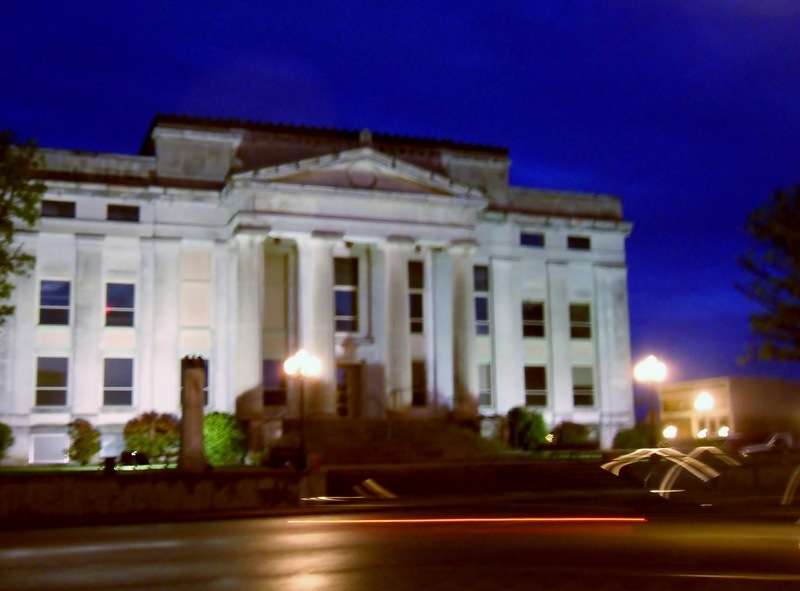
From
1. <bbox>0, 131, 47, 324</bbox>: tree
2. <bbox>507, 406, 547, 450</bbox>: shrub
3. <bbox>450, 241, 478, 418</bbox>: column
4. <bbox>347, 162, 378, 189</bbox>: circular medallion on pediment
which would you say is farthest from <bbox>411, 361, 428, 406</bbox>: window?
<bbox>0, 131, 47, 324</bbox>: tree

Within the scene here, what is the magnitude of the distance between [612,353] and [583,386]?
2.19 m

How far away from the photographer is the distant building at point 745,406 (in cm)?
6644

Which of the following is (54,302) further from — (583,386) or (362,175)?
(583,386)

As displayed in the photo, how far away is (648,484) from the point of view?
→ 53.7 ft

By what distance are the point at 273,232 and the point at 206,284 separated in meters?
4.08

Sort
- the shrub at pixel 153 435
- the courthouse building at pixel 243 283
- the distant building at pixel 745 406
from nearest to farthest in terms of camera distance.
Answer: the shrub at pixel 153 435, the courthouse building at pixel 243 283, the distant building at pixel 745 406

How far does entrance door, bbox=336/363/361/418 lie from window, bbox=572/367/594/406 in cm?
1143

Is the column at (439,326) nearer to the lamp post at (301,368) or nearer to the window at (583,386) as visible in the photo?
the lamp post at (301,368)

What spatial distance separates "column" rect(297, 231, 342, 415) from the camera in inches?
1617

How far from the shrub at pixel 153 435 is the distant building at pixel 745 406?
3626 cm

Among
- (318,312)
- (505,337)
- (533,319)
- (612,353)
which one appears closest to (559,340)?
(533,319)

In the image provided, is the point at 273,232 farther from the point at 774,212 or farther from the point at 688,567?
the point at 688,567

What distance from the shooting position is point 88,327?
42031 millimetres

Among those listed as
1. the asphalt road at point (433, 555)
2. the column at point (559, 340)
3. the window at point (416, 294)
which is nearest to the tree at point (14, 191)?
the asphalt road at point (433, 555)
